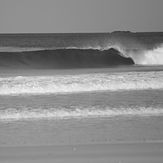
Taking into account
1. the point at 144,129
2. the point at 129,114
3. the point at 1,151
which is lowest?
the point at 1,151

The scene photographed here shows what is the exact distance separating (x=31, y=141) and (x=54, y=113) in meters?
0.66

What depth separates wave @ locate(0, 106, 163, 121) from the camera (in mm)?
4695

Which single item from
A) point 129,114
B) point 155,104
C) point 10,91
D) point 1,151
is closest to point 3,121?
point 1,151

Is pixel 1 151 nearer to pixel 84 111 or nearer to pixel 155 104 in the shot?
pixel 84 111

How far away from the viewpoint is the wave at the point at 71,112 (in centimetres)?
470

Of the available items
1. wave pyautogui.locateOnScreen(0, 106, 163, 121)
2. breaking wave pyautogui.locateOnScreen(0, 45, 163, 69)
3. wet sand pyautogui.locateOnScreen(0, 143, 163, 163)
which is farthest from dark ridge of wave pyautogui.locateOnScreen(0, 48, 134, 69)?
wet sand pyautogui.locateOnScreen(0, 143, 163, 163)

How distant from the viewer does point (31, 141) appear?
4.22 metres

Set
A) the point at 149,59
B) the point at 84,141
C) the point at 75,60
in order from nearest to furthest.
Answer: the point at 84,141, the point at 149,59, the point at 75,60

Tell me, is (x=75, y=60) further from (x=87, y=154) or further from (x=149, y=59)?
(x=87, y=154)

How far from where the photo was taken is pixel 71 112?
4824 mm

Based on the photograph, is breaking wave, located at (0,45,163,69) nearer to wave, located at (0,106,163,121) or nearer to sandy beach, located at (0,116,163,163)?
wave, located at (0,106,163,121)

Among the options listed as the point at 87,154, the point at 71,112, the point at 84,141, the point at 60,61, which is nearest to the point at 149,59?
the point at 60,61

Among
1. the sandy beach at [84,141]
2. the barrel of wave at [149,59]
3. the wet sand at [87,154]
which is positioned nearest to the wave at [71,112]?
the sandy beach at [84,141]

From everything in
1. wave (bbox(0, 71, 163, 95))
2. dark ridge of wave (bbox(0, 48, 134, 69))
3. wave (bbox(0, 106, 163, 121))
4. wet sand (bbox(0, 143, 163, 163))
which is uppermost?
dark ridge of wave (bbox(0, 48, 134, 69))
